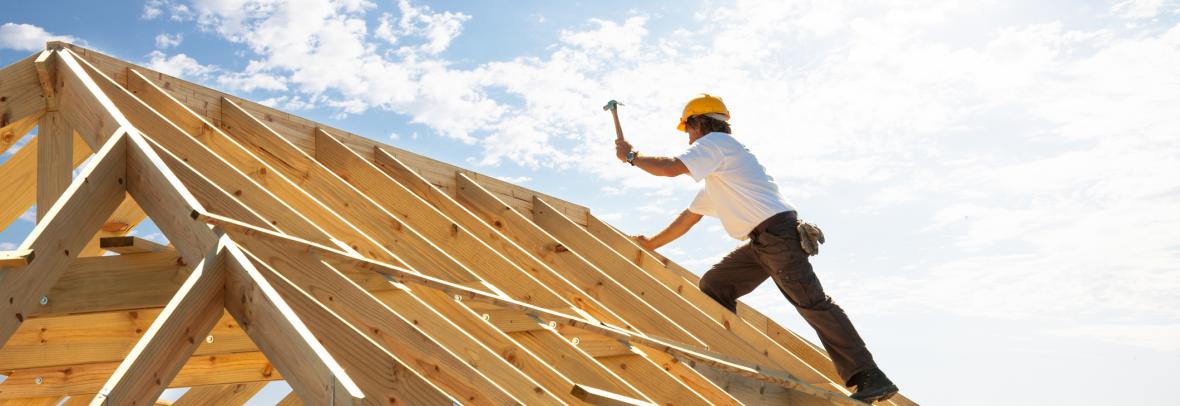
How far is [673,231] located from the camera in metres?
6.38

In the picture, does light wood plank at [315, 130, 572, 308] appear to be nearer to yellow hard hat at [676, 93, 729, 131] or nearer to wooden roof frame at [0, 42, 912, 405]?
wooden roof frame at [0, 42, 912, 405]

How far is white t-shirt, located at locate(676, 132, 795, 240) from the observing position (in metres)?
5.09

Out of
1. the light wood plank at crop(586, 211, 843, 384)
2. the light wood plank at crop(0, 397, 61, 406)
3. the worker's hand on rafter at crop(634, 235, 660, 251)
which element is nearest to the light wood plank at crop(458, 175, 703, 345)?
the light wood plank at crop(586, 211, 843, 384)

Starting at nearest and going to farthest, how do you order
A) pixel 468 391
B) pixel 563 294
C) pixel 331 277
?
1. pixel 468 391
2. pixel 331 277
3. pixel 563 294

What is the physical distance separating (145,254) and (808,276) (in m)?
3.13

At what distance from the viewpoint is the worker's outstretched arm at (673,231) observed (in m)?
6.14

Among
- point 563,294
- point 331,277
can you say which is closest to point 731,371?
point 563,294

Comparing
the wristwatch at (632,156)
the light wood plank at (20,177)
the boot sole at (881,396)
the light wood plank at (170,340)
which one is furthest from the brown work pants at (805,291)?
the light wood plank at (20,177)

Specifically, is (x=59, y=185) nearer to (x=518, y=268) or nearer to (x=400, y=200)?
(x=400, y=200)

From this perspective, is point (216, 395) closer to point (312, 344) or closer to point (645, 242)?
point (645, 242)

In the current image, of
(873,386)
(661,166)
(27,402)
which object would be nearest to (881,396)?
(873,386)

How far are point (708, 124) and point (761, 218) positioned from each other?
0.67 meters

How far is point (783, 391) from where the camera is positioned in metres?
5.38

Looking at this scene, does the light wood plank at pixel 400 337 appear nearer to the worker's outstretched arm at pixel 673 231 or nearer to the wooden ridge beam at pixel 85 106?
the wooden ridge beam at pixel 85 106
